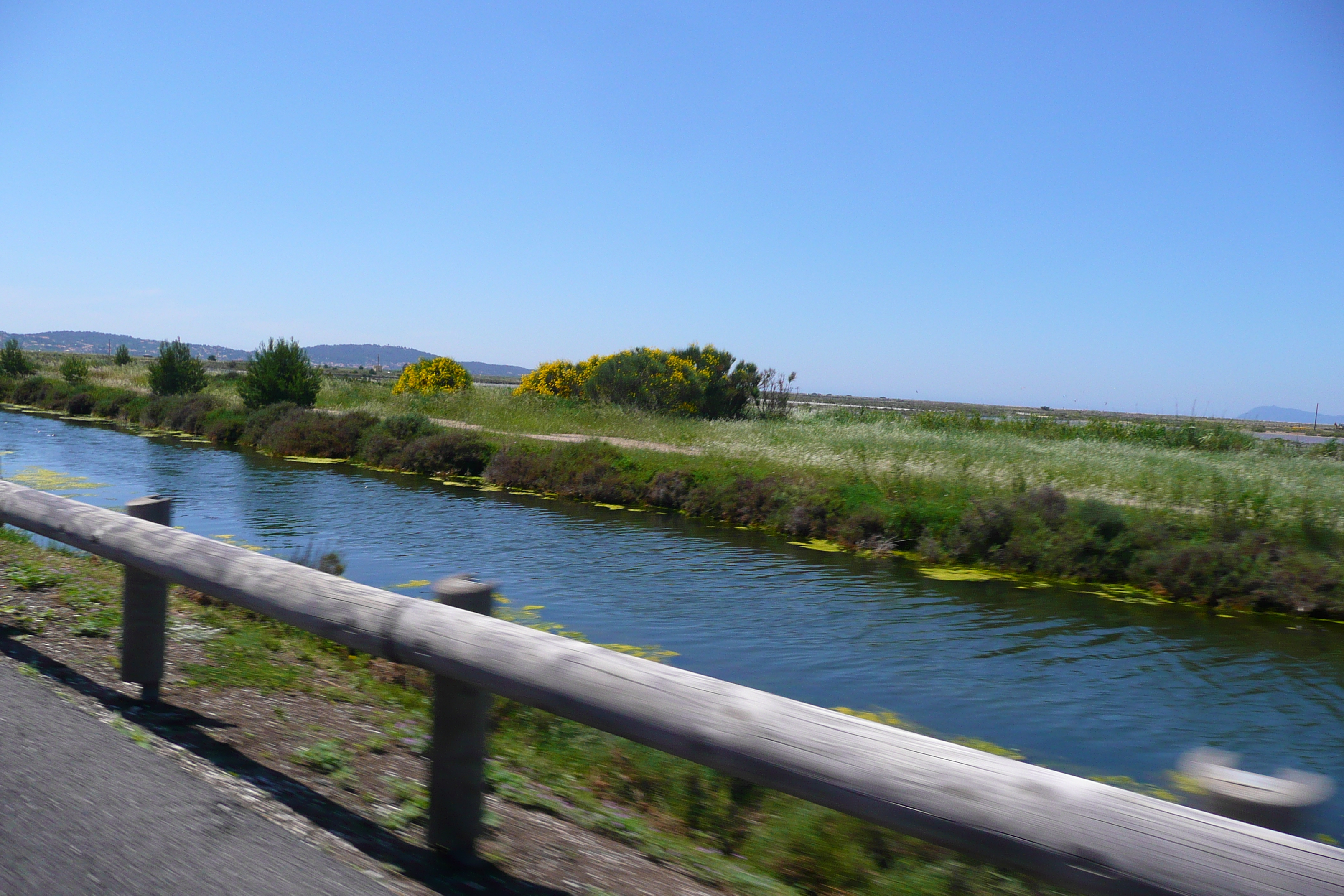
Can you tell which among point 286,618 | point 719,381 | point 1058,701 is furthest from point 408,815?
point 719,381

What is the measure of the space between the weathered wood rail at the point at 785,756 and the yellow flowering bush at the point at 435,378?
40517 mm

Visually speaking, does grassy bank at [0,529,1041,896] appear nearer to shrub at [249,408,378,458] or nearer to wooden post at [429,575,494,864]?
wooden post at [429,575,494,864]

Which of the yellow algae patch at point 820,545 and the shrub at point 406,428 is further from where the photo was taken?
the shrub at point 406,428

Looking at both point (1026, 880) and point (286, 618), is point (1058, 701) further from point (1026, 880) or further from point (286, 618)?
point (286, 618)

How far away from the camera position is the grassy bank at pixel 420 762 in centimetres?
347

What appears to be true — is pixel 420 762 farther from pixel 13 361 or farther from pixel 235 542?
pixel 13 361

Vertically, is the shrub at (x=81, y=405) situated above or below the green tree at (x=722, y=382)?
below

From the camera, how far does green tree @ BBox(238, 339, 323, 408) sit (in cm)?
3519

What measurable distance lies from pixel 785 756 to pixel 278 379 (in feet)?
120

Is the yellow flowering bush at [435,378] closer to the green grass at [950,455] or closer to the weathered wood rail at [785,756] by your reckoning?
the green grass at [950,455]

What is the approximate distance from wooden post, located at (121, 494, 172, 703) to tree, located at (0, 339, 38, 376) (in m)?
63.1

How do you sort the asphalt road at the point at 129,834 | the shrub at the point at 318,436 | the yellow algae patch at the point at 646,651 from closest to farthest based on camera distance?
1. the asphalt road at the point at 129,834
2. the yellow algae patch at the point at 646,651
3. the shrub at the point at 318,436

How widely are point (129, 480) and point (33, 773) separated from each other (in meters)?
19.6

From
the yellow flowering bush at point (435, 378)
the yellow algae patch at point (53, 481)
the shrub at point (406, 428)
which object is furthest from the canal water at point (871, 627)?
the yellow flowering bush at point (435, 378)
